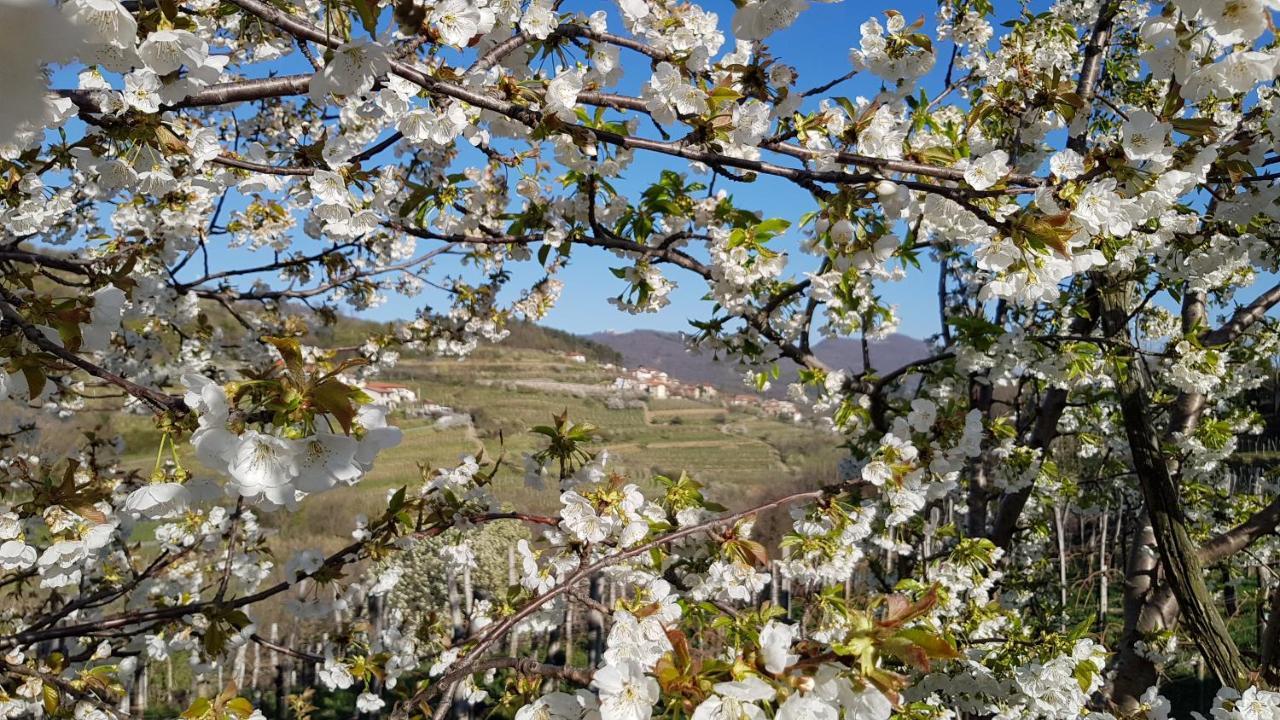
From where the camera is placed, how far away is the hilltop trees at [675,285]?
2.95 ft

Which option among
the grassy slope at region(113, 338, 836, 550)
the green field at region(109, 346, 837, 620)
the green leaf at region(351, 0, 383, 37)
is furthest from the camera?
the grassy slope at region(113, 338, 836, 550)

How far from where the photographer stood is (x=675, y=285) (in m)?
2.41

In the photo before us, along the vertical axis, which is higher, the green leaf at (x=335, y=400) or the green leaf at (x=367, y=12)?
the green leaf at (x=367, y=12)

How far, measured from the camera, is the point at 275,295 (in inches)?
148

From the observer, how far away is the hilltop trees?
2.95ft

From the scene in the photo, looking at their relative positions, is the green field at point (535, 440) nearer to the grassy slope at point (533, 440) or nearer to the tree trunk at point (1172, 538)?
the grassy slope at point (533, 440)

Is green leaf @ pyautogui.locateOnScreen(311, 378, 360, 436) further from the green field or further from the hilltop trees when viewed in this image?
the green field

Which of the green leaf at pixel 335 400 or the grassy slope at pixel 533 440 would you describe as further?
the grassy slope at pixel 533 440

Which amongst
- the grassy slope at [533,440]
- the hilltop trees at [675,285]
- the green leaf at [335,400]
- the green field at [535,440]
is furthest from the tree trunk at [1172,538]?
the grassy slope at [533,440]

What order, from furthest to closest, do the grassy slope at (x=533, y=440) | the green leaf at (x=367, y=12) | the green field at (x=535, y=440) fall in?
the grassy slope at (x=533, y=440) < the green field at (x=535, y=440) < the green leaf at (x=367, y=12)

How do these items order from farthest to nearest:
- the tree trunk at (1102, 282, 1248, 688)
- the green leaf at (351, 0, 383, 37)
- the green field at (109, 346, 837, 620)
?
1. the green field at (109, 346, 837, 620)
2. the tree trunk at (1102, 282, 1248, 688)
3. the green leaf at (351, 0, 383, 37)

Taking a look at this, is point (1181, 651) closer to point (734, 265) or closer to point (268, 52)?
point (734, 265)

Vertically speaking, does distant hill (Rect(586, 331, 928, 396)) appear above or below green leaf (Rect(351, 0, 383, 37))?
above

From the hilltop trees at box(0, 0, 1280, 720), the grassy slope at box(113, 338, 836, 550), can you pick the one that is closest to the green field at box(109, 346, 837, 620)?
the grassy slope at box(113, 338, 836, 550)
